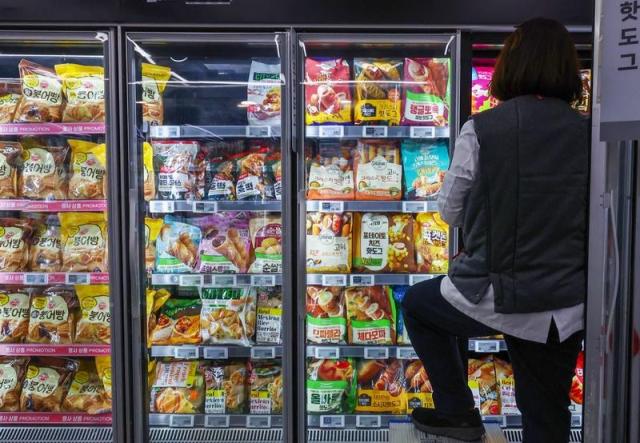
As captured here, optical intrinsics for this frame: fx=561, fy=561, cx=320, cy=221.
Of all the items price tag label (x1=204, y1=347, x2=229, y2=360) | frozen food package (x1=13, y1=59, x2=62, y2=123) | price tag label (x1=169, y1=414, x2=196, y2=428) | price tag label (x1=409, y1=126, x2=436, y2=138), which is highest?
frozen food package (x1=13, y1=59, x2=62, y2=123)

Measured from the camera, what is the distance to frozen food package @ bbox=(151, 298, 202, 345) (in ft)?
8.07

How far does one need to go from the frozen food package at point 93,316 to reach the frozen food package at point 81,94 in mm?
738

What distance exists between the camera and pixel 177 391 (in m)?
2.48

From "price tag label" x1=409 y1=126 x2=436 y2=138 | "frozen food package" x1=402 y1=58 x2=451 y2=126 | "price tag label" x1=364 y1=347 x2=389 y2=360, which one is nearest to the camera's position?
"price tag label" x1=409 y1=126 x2=436 y2=138

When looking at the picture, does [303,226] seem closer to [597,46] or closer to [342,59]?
[342,59]

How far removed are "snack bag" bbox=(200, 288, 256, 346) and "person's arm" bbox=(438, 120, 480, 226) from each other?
121cm

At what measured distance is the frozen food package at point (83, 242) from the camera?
95.7 inches

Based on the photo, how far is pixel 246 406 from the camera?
2533 mm

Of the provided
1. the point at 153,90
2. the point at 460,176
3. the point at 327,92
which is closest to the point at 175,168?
the point at 153,90

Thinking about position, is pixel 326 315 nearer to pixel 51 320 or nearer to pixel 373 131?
pixel 373 131

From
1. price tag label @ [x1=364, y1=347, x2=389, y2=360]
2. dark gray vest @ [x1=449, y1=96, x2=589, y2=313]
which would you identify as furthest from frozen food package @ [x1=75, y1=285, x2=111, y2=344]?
dark gray vest @ [x1=449, y1=96, x2=589, y2=313]

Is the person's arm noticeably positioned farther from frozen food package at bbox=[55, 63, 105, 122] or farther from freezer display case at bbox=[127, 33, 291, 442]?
frozen food package at bbox=[55, 63, 105, 122]

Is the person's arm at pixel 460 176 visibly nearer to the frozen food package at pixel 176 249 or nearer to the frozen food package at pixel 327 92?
the frozen food package at pixel 327 92

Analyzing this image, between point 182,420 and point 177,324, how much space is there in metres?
0.40
